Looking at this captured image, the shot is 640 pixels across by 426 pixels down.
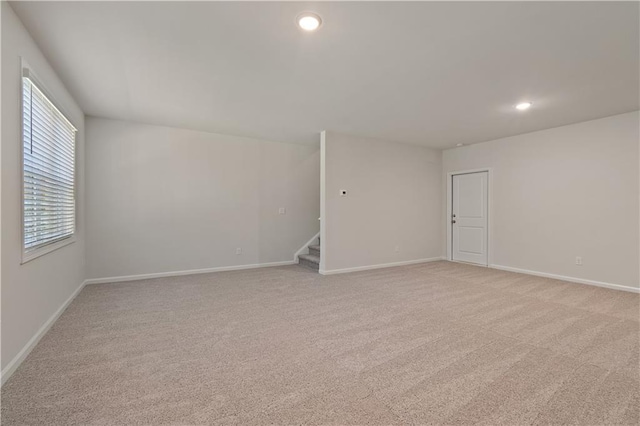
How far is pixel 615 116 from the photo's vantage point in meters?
4.21

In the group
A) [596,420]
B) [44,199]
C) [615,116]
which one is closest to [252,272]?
[44,199]

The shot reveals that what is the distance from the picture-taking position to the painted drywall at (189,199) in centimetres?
454

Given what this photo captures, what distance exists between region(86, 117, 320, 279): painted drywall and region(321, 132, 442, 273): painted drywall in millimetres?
1198

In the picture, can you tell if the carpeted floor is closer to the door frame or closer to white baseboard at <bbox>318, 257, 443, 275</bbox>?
white baseboard at <bbox>318, 257, 443, 275</bbox>

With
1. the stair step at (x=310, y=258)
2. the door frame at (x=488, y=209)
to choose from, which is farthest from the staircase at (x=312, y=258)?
the door frame at (x=488, y=209)

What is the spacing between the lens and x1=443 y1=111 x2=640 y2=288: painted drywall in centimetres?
414

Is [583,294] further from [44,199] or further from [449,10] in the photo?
[44,199]

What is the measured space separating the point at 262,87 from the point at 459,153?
479cm

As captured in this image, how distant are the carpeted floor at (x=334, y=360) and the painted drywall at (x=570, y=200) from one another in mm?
744

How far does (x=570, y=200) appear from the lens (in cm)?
468

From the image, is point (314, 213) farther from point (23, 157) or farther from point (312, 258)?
point (23, 157)

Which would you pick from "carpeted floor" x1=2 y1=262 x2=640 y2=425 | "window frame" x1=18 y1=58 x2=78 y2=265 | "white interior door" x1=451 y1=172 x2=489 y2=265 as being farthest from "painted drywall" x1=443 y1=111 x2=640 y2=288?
"window frame" x1=18 y1=58 x2=78 y2=265

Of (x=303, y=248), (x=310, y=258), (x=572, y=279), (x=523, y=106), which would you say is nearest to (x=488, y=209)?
(x=572, y=279)

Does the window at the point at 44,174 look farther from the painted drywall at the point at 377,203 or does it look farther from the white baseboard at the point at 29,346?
the painted drywall at the point at 377,203
